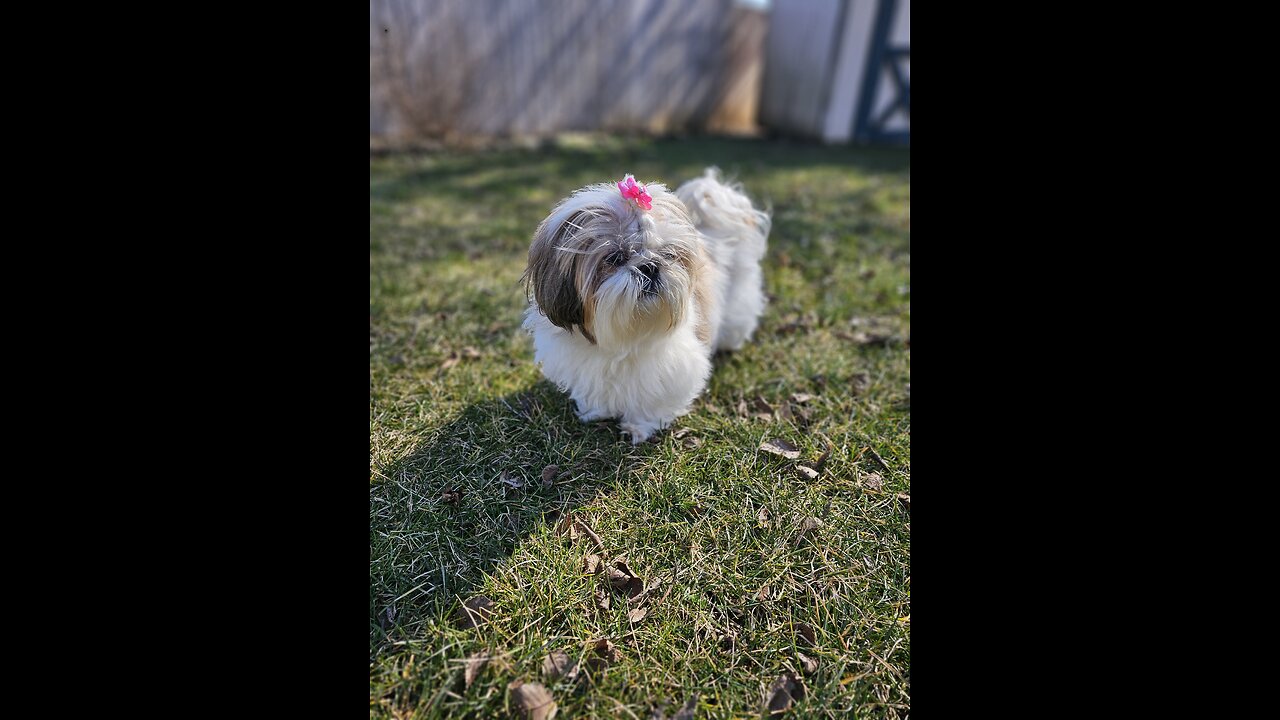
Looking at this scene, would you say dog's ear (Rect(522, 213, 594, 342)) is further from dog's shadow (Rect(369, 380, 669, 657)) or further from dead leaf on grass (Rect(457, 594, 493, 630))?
dead leaf on grass (Rect(457, 594, 493, 630))

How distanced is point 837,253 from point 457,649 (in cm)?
494

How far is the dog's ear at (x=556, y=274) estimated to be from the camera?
2.62m

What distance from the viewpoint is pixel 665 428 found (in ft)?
10.5

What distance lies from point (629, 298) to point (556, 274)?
0.38 meters

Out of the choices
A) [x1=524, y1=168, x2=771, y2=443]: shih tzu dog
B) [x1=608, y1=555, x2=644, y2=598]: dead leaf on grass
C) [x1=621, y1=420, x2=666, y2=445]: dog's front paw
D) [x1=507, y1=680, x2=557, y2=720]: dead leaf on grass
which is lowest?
[x1=507, y1=680, x2=557, y2=720]: dead leaf on grass

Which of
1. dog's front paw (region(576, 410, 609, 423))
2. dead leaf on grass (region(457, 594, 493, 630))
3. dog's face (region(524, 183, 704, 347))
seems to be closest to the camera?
dead leaf on grass (region(457, 594, 493, 630))

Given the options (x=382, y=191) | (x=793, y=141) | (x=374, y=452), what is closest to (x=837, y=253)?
(x=374, y=452)

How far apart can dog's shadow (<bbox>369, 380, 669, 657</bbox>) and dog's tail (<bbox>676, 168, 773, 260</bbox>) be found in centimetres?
132

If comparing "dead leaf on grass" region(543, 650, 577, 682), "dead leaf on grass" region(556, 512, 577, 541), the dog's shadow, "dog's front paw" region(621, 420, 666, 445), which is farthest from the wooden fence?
"dead leaf on grass" region(543, 650, 577, 682)

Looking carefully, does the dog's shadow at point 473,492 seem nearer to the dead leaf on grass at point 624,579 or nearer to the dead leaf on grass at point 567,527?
the dead leaf on grass at point 567,527

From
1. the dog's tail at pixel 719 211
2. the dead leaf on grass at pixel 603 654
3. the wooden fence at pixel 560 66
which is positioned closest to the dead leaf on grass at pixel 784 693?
the dead leaf on grass at pixel 603 654

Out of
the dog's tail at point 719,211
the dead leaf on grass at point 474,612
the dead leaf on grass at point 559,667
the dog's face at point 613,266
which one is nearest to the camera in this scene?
the dead leaf on grass at point 559,667

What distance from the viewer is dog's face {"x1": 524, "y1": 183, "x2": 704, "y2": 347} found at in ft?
8.34
